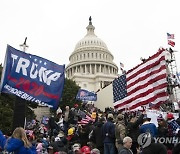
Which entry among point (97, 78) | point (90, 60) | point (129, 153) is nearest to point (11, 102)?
point (129, 153)

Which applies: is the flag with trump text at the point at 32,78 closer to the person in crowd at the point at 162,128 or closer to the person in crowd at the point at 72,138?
the person in crowd at the point at 162,128

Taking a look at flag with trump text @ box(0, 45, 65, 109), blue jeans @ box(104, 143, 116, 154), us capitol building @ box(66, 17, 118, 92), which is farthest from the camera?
us capitol building @ box(66, 17, 118, 92)

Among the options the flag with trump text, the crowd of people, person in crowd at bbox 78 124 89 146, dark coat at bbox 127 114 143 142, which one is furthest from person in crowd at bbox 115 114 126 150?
person in crowd at bbox 78 124 89 146

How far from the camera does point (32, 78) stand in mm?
7898

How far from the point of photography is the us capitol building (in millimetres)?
90500

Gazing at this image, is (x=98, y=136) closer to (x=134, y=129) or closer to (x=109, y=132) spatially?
(x=109, y=132)

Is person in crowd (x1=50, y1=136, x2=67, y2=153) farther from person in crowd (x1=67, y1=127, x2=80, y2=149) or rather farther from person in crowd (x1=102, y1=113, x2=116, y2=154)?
person in crowd (x1=67, y1=127, x2=80, y2=149)

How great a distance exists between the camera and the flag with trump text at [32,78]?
7695 millimetres

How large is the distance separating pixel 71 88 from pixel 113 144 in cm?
5147

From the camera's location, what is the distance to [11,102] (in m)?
36.5

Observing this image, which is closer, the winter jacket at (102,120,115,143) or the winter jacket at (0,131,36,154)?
the winter jacket at (0,131,36,154)

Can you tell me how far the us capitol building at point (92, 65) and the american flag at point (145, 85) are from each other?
238ft

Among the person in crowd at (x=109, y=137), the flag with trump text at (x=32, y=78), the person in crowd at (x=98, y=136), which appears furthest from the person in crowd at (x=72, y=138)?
the flag with trump text at (x=32, y=78)

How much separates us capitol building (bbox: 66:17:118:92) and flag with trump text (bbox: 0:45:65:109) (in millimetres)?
79786
